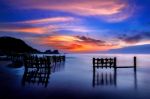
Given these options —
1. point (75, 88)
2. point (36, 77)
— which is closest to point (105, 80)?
point (36, 77)

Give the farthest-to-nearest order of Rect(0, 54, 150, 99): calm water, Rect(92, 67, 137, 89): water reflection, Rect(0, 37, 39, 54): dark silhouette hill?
1. Rect(0, 37, 39, 54): dark silhouette hill
2. Rect(92, 67, 137, 89): water reflection
3. Rect(0, 54, 150, 99): calm water

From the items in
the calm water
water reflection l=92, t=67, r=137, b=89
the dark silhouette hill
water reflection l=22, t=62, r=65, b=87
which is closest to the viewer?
the calm water

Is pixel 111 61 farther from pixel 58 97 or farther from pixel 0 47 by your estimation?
pixel 0 47

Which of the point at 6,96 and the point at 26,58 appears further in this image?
the point at 26,58

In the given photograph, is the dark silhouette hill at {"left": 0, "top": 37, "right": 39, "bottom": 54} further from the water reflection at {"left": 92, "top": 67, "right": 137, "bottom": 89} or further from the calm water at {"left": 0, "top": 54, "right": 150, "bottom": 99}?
the calm water at {"left": 0, "top": 54, "right": 150, "bottom": 99}

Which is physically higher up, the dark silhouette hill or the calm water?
the dark silhouette hill

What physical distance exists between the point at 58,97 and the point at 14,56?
46889 mm

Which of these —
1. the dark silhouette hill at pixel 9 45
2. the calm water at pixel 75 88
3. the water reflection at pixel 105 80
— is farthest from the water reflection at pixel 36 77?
the dark silhouette hill at pixel 9 45

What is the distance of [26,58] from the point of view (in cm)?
3116

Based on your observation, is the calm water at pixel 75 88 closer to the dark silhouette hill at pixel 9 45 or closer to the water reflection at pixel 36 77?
the water reflection at pixel 36 77

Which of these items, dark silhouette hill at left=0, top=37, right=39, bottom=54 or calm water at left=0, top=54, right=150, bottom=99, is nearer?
calm water at left=0, top=54, right=150, bottom=99

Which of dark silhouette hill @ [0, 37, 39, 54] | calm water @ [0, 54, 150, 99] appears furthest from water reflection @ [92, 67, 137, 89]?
dark silhouette hill @ [0, 37, 39, 54]

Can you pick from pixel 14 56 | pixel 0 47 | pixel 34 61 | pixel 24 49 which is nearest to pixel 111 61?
pixel 34 61

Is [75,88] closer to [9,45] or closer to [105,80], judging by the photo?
[105,80]
